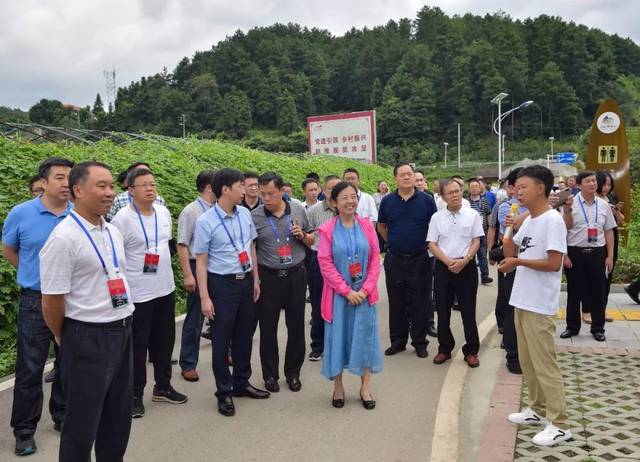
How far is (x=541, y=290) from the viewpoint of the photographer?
12.5ft

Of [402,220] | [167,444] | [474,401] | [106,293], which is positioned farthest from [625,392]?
[106,293]

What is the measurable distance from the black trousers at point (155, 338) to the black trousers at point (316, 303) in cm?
176

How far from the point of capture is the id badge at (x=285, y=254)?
477 centimetres

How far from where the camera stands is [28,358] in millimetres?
3703

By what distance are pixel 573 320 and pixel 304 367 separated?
10.1 feet

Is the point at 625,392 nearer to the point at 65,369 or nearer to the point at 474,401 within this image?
the point at 474,401

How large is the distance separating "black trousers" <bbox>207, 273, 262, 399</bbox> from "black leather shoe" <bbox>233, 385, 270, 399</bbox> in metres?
0.16

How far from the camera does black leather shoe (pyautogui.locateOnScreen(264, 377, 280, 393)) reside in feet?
15.7

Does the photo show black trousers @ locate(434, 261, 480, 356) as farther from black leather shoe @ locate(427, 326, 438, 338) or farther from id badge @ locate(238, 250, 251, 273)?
id badge @ locate(238, 250, 251, 273)

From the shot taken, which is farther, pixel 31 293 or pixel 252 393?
pixel 252 393

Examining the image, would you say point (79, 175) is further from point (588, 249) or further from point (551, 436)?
point (588, 249)

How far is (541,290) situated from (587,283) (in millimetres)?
2872

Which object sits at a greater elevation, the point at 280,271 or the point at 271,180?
the point at 271,180

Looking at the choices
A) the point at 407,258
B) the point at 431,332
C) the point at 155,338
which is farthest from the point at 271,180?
the point at 431,332
